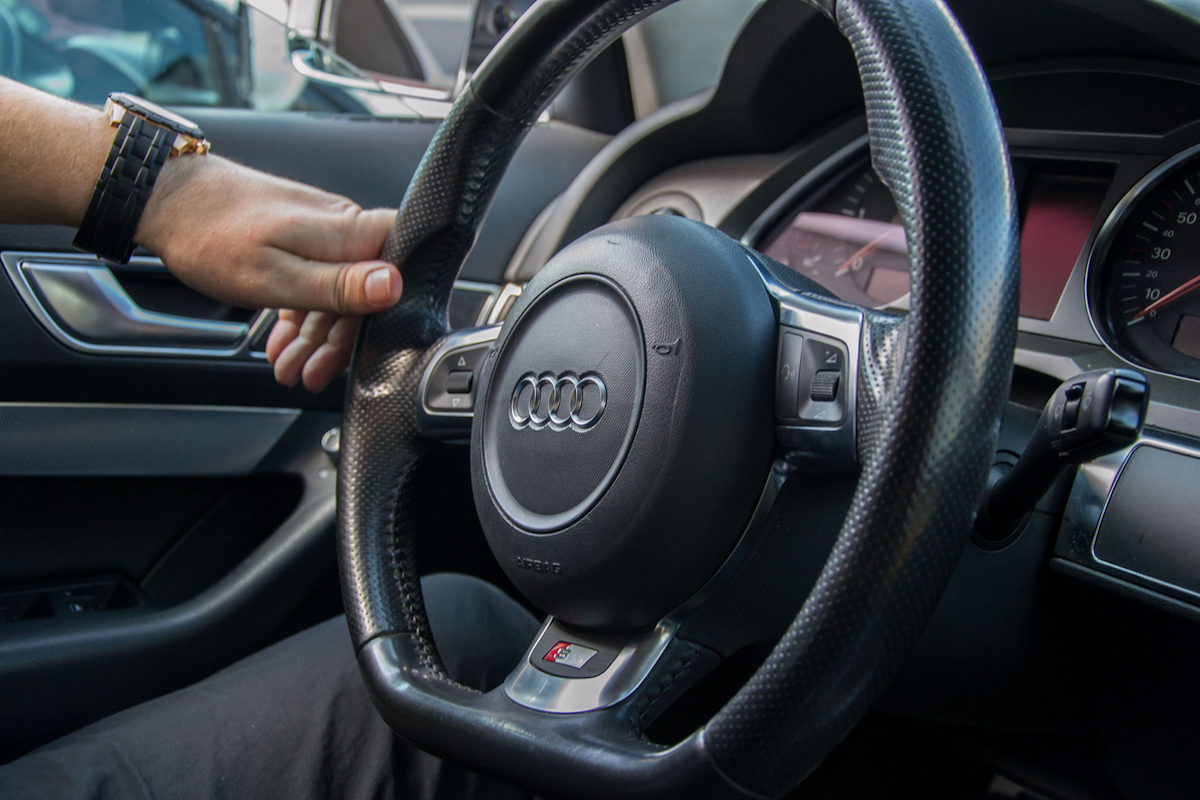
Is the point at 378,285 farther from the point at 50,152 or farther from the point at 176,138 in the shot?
the point at 50,152

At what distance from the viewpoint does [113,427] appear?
1393mm

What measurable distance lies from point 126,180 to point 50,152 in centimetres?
10

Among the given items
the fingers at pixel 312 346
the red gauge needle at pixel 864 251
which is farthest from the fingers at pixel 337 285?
the red gauge needle at pixel 864 251

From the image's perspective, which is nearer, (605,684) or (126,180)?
(605,684)

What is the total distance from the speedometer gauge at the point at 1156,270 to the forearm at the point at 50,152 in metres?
1.05

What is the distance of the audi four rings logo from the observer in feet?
2.34

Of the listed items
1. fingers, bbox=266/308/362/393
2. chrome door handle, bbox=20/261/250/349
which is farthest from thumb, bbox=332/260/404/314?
chrome door handle, bbox=20/261/250/349

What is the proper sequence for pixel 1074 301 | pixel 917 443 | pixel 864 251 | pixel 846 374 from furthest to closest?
pixel 864 251 < pixel 1074 301 < pixel 846 374 < pixel 917 443

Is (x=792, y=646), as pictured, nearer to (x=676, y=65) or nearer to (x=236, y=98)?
(x=676, y=65)

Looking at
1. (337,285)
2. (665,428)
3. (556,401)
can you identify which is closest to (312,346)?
(337,285)

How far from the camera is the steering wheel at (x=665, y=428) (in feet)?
1.67

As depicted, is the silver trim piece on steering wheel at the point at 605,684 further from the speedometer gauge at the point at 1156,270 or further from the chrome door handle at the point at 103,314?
the chrome door handle at the point at 103,314

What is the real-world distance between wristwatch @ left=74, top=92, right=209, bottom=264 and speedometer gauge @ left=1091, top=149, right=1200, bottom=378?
3.23 ft

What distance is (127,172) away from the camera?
0.92m
